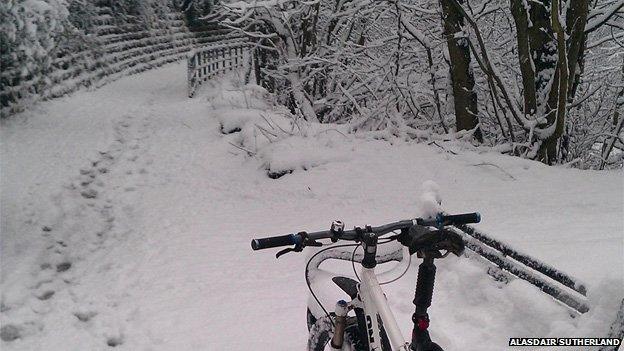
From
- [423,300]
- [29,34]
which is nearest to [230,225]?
[423,300]

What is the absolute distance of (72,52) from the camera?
13.7 meters

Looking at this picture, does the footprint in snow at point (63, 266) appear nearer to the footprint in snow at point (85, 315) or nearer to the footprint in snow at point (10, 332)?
the footprint in snow at point (85, 315)

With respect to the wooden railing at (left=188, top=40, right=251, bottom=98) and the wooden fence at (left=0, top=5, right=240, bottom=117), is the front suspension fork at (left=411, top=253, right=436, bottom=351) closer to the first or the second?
the wooden fence at (left=0, top=5, right=240, bottom=117)

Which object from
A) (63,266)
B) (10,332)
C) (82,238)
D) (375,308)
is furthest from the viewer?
(82,238)

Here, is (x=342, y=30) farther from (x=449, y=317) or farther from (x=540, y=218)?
(x=449, y=317)

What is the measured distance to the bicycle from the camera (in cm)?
214

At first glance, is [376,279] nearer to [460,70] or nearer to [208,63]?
[460,70]

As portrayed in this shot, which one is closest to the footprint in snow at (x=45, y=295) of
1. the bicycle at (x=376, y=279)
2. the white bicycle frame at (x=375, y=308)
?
the bicycle at (x=376, y=279)

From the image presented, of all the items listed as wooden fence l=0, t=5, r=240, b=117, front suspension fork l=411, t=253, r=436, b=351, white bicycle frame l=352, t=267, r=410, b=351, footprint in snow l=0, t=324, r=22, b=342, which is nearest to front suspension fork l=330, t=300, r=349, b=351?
white bicycle frame l=352, t=267, r=410, b=351

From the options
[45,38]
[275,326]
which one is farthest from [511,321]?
[45,38]

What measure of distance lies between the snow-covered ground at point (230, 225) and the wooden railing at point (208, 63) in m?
3.75

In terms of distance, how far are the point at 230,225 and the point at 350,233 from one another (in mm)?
4785

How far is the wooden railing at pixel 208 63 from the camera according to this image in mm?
14391

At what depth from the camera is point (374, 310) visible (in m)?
2.41
